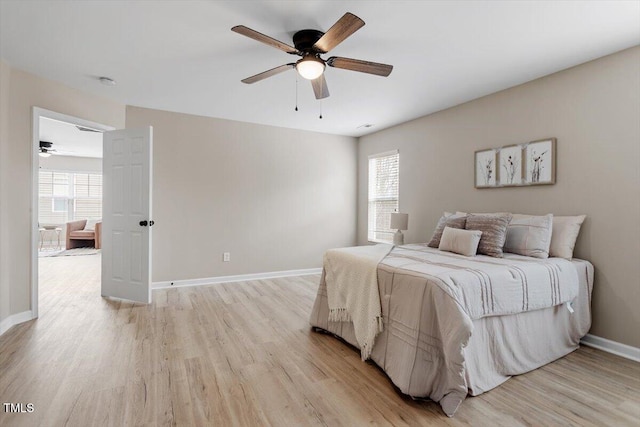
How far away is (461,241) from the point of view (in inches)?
110

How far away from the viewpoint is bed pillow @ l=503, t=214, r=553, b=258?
8.56ft

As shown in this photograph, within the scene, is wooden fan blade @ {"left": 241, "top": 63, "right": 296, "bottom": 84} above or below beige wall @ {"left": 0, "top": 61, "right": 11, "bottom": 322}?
above

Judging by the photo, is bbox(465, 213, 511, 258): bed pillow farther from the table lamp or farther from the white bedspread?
the table lamp

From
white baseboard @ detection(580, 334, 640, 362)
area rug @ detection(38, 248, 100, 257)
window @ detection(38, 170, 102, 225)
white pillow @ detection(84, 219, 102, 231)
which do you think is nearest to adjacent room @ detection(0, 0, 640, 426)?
white baseboard @ detection(580, 334, 640, 362)

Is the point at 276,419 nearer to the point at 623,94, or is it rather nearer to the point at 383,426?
the point at 383,426

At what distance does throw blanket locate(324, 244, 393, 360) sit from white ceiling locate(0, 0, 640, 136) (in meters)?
1.77

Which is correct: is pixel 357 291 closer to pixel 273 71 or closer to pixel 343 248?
pixel 343 248

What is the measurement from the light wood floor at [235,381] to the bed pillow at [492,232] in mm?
951

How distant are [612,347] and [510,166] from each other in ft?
5.96

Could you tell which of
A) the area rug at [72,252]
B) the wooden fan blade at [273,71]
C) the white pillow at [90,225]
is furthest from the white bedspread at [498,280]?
the white pillow at [90,225]

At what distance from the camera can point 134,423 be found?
5.30ft

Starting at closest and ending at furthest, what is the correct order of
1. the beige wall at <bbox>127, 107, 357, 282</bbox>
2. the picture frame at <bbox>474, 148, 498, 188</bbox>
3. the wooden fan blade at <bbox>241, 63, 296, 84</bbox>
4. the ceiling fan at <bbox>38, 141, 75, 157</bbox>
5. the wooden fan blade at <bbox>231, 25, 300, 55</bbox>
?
the wooden fan blade at <bbox>231, 25, 300, 55</bbox>
the wooden fan blade at <bbox>241, 63, 296, 84</bbox>
the picture frame at <bbox>474, 148, 498, 188</bbox>
the beige wall at <bbox>127, 107, 357, 282</bbox>
the ceiling fan at <bbox>38, 141, 75, 157</bbox>

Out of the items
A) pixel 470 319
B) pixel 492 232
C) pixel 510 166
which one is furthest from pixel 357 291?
pixel 510 166

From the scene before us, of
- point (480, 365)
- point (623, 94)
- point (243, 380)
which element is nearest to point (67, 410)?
point (243, 380)
